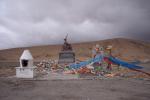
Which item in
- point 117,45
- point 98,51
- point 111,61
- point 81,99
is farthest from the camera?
point 117,45

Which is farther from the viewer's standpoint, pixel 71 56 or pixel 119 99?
pixel 71 56

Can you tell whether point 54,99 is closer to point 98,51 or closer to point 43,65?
point 98,51

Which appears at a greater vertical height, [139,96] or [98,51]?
[98,51]

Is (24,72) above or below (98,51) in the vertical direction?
below

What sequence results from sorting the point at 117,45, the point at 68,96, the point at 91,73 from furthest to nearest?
1. the point at 117,45
2. the point at 91,73
3. the point at 68,96

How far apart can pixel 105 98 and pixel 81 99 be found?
1.01 metres

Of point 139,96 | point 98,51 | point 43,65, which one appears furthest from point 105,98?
point 43,65

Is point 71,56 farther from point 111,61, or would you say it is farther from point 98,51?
point 111,61

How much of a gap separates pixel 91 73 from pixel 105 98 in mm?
9502

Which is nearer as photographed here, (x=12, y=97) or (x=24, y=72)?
(x=12, y=97)

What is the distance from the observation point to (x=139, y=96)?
8.75 metres

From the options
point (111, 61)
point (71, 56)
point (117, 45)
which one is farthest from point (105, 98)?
point (117, 45)

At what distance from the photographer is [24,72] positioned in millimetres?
15922

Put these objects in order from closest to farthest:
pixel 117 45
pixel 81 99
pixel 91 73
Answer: pixel 81 99
pixel 91 73
pixel 117 45
